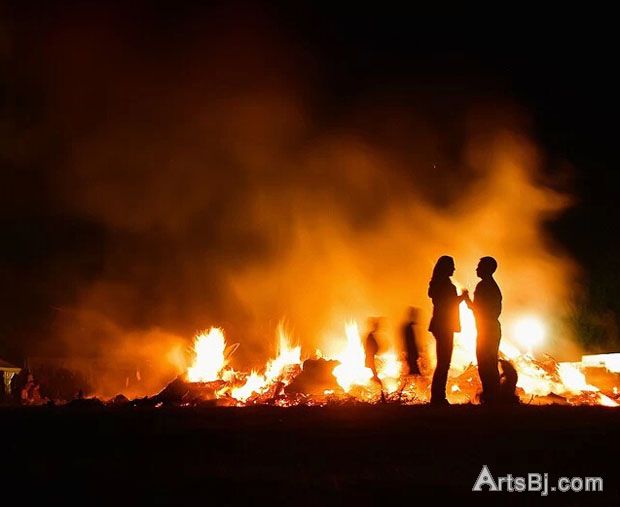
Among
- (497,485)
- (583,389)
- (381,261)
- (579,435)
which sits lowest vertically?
(497,485)

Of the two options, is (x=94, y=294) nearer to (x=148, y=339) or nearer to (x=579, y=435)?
(x=148, y=339)

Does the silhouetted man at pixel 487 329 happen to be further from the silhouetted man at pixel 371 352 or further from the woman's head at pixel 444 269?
the silhouetted man at pixel 371 352

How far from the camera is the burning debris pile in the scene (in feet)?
32.6

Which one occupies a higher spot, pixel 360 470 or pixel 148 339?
pixel 148 339

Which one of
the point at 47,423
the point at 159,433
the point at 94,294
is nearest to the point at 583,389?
the point at 159,433

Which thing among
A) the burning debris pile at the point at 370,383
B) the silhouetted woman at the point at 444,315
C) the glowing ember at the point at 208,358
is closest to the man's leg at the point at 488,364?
the burning debris pile at the point at 370,383

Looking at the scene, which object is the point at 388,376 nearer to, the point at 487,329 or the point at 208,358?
the point at 487,329

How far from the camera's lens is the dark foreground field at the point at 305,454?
19.6 ft

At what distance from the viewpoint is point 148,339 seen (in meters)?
23.7

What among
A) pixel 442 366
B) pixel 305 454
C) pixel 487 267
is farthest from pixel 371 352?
pixel 305 454

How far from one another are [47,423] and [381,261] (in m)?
12.8

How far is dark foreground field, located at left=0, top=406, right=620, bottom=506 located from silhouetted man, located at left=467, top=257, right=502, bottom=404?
1.26 m

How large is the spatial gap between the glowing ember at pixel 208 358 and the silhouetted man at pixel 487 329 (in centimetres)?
571

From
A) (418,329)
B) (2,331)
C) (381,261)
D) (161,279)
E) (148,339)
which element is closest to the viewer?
(418,329)
